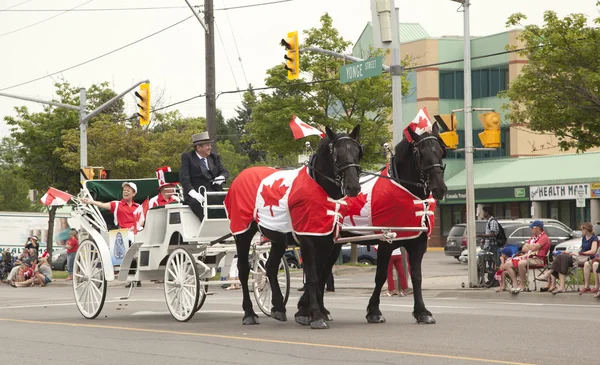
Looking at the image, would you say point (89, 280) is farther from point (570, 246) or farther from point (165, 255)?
point (570, 246)

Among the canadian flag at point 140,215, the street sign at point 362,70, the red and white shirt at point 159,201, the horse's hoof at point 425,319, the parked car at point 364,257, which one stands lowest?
the parked car at point 364,257

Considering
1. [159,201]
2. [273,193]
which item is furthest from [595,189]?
[273,193]

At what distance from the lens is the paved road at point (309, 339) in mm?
9359

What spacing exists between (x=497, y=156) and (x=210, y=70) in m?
35.4

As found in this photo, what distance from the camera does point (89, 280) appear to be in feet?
48.5

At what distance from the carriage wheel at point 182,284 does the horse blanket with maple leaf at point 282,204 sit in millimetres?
797

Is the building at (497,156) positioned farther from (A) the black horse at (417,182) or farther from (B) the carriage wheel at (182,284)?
(B) the carriage wheel at (182,284)

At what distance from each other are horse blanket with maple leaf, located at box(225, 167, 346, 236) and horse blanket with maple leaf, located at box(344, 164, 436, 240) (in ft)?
1.63

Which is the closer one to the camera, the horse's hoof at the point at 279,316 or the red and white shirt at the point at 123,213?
the horse's hoof at the point at 279,316

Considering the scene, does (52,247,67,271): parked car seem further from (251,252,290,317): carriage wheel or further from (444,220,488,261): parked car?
(251,252,290,317): carriage wheel

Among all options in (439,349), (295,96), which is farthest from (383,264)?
(295,96)

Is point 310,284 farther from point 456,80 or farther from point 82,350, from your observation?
point 456,80

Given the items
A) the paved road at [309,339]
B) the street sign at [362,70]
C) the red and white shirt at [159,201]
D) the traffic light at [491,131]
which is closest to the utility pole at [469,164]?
the traffic light at [491,131]

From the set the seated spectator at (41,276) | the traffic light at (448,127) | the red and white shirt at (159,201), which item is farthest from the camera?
the seated spectator at (41,276)
